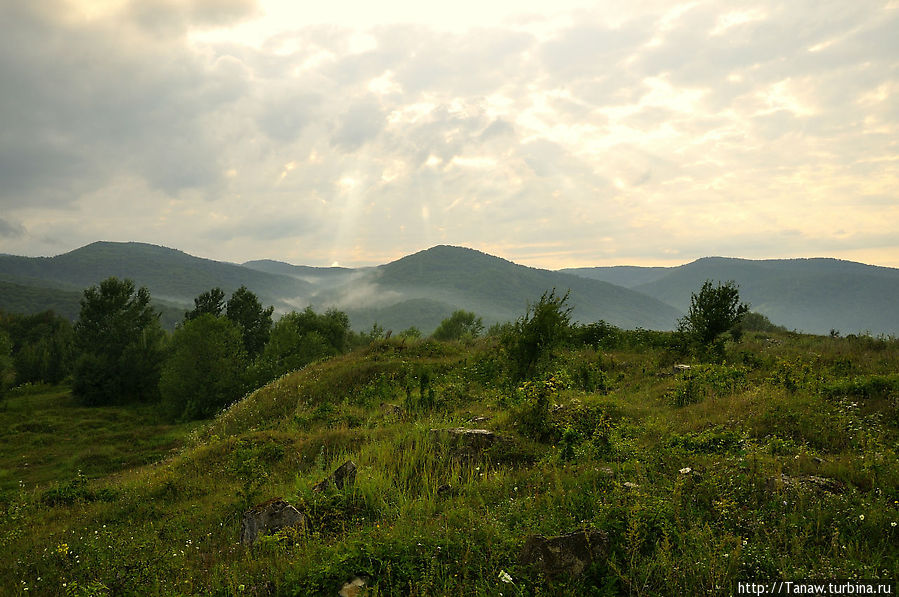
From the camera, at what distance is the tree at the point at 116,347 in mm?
49031

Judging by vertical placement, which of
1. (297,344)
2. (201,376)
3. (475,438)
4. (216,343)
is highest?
(475,438)

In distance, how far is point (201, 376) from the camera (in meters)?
42.1

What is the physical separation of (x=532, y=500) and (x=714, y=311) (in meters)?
17.5

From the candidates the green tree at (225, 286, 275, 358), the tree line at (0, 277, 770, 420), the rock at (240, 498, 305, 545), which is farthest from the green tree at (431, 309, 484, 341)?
the rock at (240, 498, 305, 545)

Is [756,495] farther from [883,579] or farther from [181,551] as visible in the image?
[181,551]

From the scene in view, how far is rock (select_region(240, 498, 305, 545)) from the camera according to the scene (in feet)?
22.4

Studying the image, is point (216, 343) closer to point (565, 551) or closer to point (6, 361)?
point (565, 551)

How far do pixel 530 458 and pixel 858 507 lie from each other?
16.6 feet

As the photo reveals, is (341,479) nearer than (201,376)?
Yes

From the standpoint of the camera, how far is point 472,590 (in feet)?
15.6

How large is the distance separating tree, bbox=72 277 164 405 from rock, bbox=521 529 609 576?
59.9 meters

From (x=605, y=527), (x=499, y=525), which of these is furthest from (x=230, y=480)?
(x=605, y=527)

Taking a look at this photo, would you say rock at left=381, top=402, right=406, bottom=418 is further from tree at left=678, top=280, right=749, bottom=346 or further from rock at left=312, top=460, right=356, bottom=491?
tree at left=678, top=280, right=749, bottom=346

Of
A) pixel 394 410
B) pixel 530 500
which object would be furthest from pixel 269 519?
pixel 394 410
